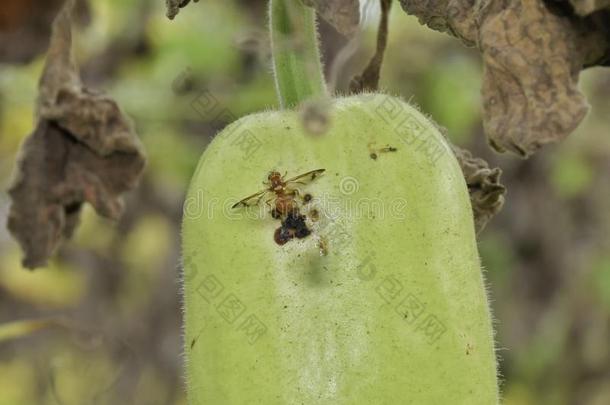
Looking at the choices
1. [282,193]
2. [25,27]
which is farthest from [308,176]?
[25,27]

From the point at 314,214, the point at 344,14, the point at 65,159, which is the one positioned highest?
the point at 344,14

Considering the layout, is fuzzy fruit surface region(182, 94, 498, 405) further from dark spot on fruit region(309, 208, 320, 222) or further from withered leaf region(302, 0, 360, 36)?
withered leaf region(302, 0, 360, 36)

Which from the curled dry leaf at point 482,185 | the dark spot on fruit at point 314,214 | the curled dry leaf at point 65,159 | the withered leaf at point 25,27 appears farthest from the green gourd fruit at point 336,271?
the withered leaf at point 25,27

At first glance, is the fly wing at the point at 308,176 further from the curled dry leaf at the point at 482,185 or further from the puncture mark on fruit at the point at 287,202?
the curled dry leaf at the point at 482,185

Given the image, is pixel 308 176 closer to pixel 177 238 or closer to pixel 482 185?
pixel 482 185

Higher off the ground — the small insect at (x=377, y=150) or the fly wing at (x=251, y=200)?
the fly wing at (x=251, y=200)

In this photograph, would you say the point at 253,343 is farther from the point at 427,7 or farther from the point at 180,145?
the point at 180,145

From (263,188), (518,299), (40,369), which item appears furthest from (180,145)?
(263,188)
